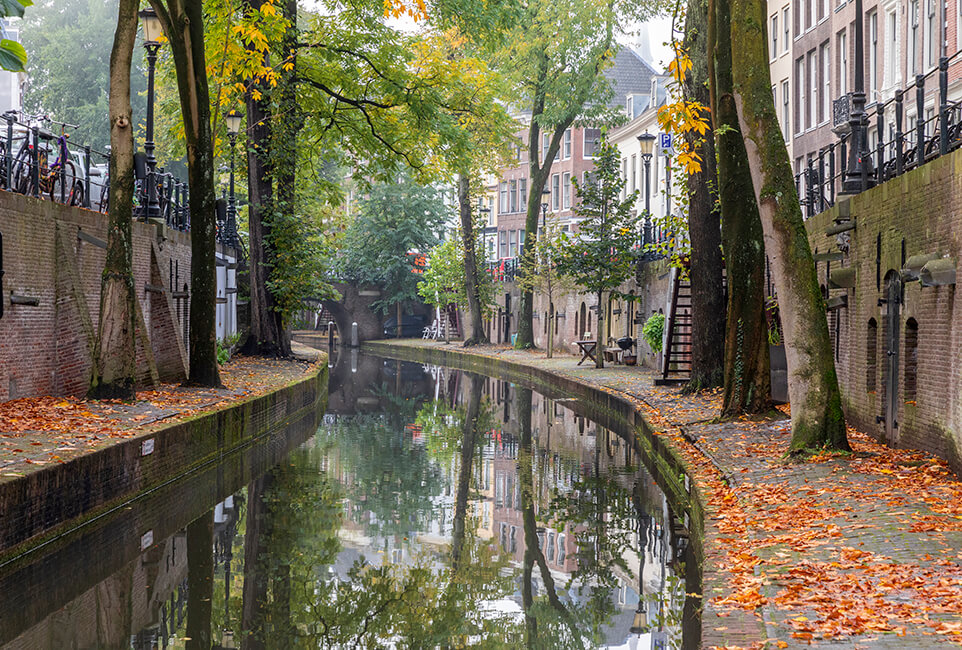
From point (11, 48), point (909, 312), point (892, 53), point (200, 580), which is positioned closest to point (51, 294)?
point (200, 580)

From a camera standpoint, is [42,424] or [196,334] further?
[196,334]

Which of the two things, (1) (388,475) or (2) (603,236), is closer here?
(1) (388,475)

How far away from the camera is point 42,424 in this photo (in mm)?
13750

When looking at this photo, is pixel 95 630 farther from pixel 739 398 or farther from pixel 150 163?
pixel 150 163

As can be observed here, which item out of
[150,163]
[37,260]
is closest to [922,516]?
[37,260]

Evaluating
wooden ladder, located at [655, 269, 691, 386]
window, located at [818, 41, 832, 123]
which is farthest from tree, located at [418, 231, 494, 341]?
wooden ladder, located at [655, 269, 691, 386]

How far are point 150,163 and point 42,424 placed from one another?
987cm

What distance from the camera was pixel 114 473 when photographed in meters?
12.0

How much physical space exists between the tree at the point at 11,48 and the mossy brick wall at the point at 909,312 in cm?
868

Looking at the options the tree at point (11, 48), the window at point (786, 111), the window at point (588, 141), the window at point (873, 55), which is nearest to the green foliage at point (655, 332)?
the window at point (873, 55)

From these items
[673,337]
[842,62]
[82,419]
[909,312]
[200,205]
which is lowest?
[82,419]

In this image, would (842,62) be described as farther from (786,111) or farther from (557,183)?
(557,183)

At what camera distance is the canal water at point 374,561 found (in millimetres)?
8305

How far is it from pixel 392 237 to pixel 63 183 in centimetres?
4753
